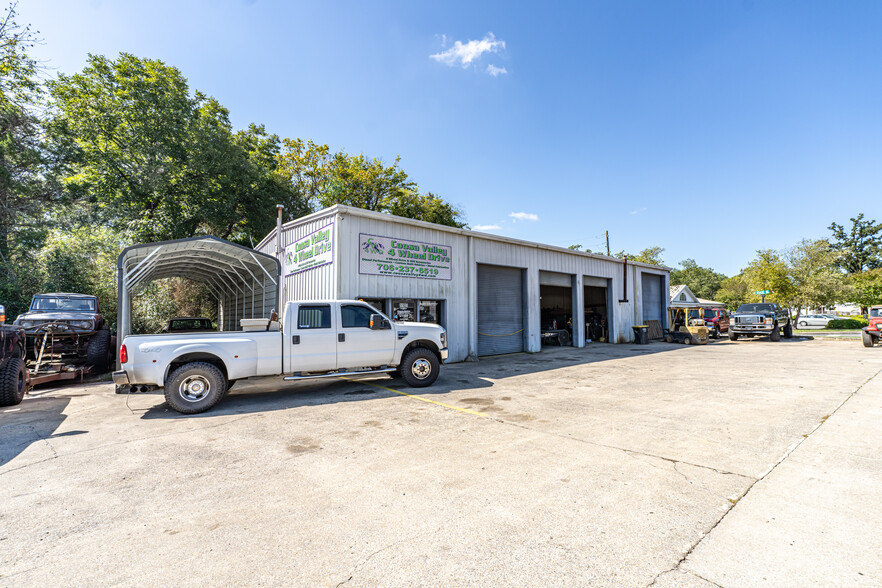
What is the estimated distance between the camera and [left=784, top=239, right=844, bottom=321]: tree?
31.2 m

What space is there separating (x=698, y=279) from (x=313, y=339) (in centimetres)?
8551

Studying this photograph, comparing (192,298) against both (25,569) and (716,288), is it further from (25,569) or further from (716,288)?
(716,288)

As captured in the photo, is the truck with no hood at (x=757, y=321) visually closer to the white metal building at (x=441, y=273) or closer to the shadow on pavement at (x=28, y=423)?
the white metal building at (x=441, y=273)

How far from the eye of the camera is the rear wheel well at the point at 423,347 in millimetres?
8609

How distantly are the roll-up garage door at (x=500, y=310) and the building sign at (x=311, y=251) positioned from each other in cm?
615

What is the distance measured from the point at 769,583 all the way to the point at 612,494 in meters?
1.24

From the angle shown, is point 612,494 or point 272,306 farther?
point 272,306

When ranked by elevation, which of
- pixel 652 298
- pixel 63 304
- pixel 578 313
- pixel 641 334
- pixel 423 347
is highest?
pixel 652 298

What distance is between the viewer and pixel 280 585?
7.40 feet

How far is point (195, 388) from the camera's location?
6.61 metres

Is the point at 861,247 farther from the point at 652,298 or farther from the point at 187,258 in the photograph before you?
the point at 187,258

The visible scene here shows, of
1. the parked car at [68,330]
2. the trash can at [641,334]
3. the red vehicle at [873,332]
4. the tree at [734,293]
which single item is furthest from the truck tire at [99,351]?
the tree at [734,293]

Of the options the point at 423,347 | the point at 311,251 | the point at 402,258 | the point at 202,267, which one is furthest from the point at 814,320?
the point at 202,267

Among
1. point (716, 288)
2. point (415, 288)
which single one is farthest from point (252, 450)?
point (716, 288)
